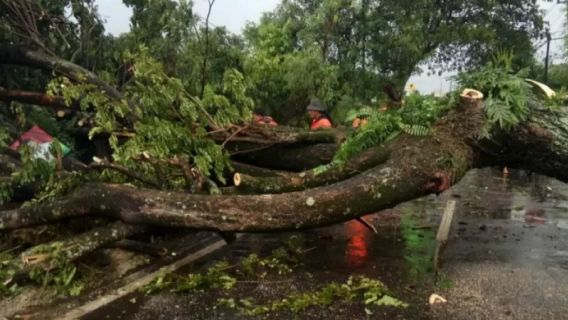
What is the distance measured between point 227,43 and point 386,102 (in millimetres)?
6228

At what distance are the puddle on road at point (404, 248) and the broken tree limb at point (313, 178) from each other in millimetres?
798

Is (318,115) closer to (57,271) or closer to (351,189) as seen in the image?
(351,189)

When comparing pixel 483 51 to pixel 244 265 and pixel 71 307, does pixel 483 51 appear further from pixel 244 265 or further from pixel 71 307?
pixel 71 307

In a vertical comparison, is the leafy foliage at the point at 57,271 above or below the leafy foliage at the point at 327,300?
above

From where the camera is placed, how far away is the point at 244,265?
5.12 metres

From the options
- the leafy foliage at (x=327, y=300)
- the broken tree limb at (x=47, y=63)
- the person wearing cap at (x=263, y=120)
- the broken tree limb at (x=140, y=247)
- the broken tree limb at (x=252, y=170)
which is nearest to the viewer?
the leafy foliage at (x=327, y=300)

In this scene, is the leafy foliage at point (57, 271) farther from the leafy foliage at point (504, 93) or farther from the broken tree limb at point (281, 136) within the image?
the leafy foliage at point (504, 93)

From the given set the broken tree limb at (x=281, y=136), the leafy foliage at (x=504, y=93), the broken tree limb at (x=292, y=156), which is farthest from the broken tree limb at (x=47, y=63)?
the leafy foliage at (x=504, y=93)

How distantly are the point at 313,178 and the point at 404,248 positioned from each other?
1471 mm

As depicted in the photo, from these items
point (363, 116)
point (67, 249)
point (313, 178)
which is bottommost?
point (67, 249)

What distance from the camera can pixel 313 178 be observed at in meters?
5.28

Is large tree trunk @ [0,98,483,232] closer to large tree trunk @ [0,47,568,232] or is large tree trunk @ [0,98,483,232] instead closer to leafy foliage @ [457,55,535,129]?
large tree trunk @ [0,47,568,232]

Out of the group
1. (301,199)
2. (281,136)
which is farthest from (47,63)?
(301,199)

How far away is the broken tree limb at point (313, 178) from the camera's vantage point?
516cm
